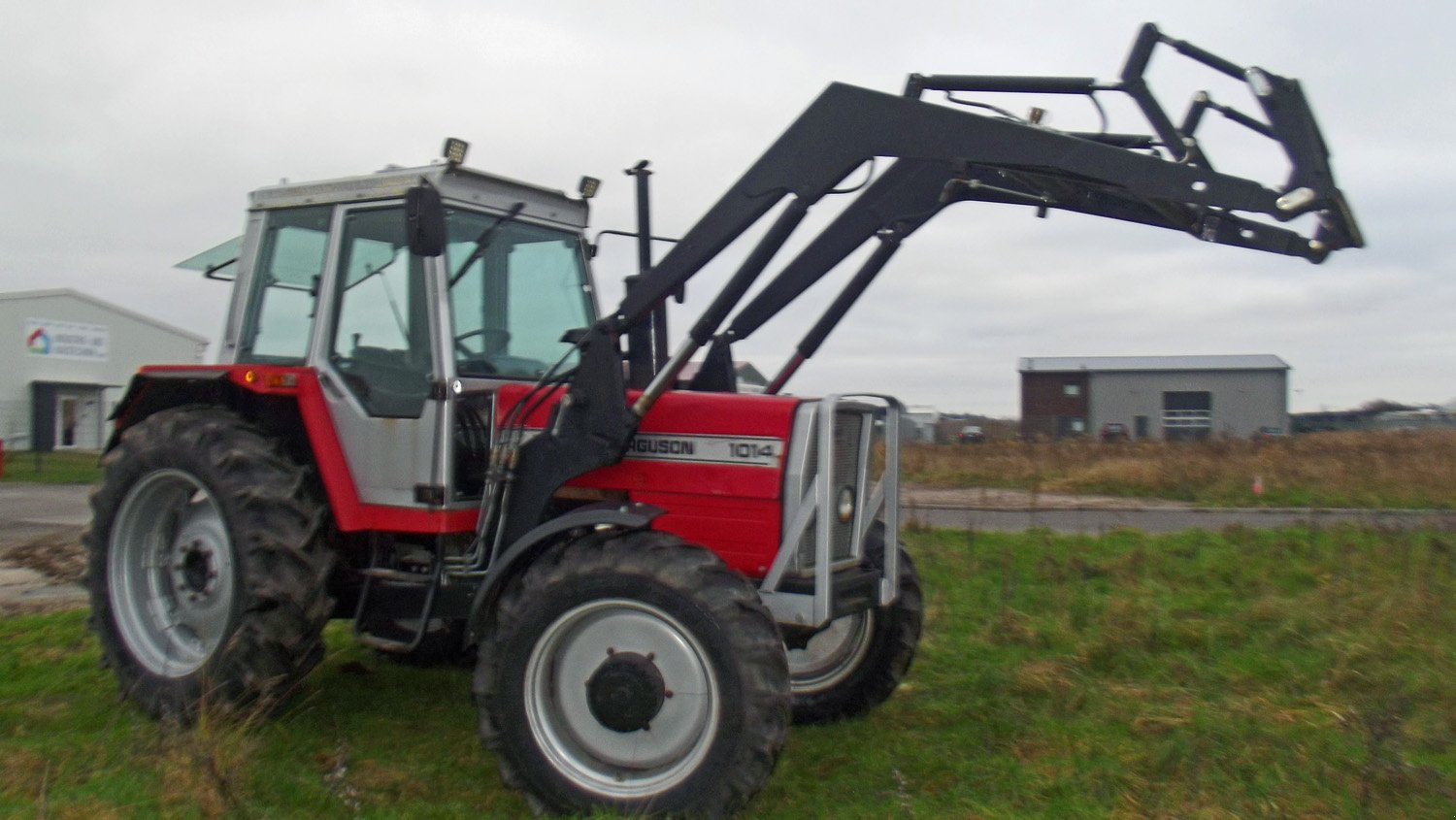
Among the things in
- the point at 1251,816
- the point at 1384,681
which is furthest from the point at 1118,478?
the point at 1251,816

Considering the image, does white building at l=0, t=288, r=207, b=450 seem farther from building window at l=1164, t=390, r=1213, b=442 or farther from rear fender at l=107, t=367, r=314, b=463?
building window at l=1164, t=390, r=1213, b=442

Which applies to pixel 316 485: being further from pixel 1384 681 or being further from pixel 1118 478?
pixel 1118 478

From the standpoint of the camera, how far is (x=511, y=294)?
5.73 m

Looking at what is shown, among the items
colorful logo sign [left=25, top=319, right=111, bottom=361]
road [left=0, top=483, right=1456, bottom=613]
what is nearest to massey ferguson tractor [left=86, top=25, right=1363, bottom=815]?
road [left=0, top=483, right=1456, bottom=613]

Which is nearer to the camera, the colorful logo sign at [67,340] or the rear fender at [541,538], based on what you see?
the rear fender at [541,538]

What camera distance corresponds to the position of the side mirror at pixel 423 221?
4801mm

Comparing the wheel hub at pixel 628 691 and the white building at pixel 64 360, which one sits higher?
the white building at pixel 64 360

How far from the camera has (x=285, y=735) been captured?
5.33 meters

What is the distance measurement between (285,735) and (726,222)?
3.02 metres

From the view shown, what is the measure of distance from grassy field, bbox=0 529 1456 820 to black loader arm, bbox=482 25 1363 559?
4.44 ft

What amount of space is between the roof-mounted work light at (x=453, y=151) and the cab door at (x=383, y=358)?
1.14 ft

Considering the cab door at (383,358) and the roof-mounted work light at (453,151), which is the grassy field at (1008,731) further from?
the roof-mounted work light at (453,151)

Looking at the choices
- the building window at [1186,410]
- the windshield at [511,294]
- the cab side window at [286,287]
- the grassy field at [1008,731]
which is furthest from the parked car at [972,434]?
the cab side window at [286,287]

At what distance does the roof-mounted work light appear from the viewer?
17.6 feet
